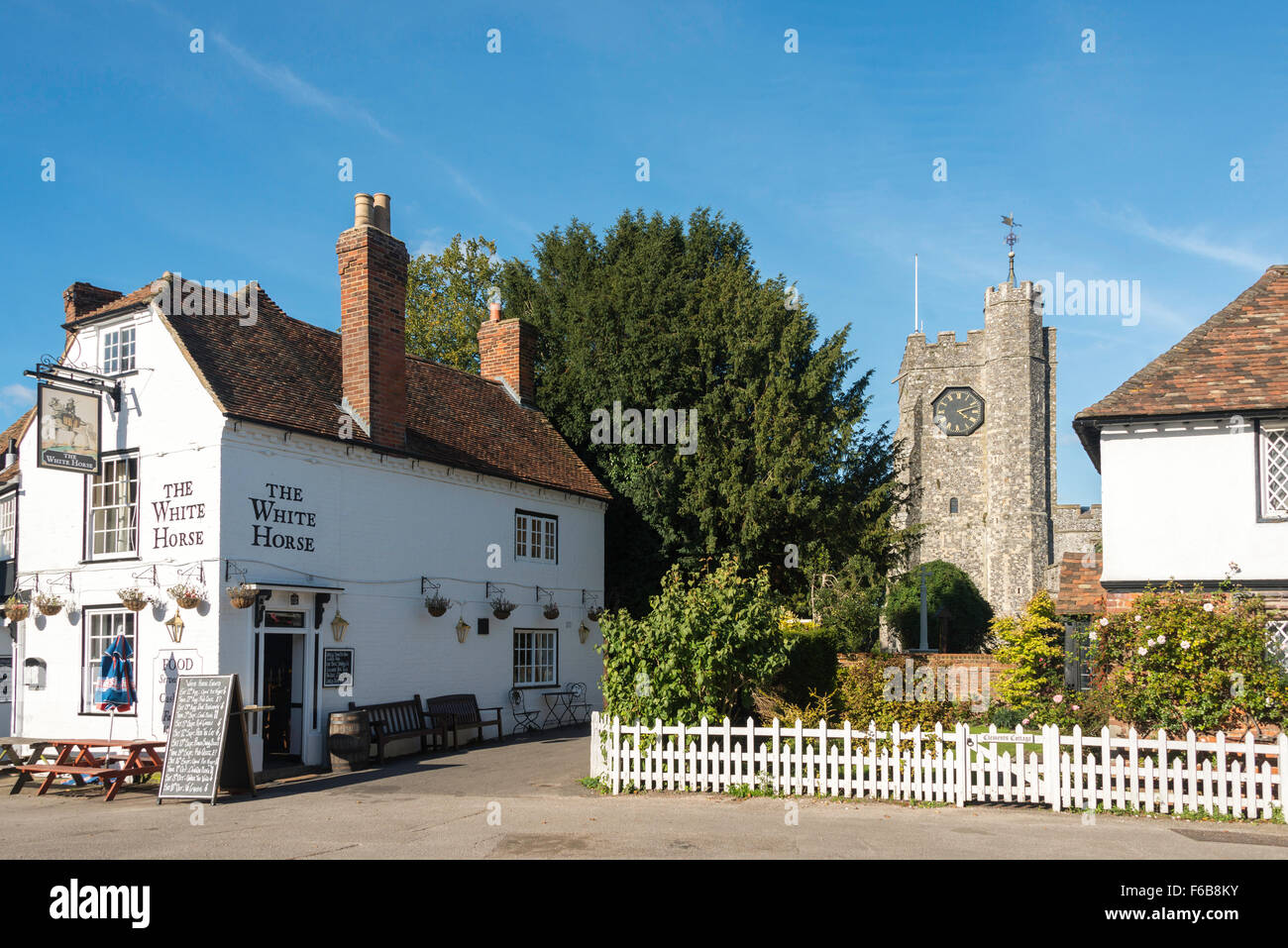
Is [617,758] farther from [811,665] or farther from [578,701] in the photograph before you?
[578,701]

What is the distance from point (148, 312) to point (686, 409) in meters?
13.3

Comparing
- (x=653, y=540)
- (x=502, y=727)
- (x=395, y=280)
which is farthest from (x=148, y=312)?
(x=653, y=540)

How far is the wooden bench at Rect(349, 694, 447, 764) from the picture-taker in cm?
1758

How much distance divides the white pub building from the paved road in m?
3.03

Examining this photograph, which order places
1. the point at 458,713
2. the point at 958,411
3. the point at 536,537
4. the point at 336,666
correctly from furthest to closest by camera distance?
the point at 958,411 < the point at 536,537 < the point at 458,713 < the point at 336,666

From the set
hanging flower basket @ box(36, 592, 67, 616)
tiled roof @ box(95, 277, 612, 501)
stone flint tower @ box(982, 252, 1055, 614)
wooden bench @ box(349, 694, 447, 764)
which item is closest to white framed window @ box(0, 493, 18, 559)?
hanging flower basket @ box(36, 592, 67, 616)

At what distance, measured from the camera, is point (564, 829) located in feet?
34.8

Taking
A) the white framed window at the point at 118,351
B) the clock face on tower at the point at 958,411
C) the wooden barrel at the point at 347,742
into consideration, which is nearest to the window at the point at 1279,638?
the wooden barrel at the point at 347,742

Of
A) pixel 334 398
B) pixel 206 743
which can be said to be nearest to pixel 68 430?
pixel 334 398

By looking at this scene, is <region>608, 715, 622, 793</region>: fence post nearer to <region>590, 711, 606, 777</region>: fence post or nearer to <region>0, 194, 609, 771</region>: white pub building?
<region>590, 711, 606, 777</region>: fence post

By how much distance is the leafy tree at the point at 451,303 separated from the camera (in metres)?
36.5

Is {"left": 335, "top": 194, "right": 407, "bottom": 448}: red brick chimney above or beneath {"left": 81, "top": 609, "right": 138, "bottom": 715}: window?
above

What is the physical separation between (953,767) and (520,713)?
39.2ft

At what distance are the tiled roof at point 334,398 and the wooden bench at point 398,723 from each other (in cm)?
467
